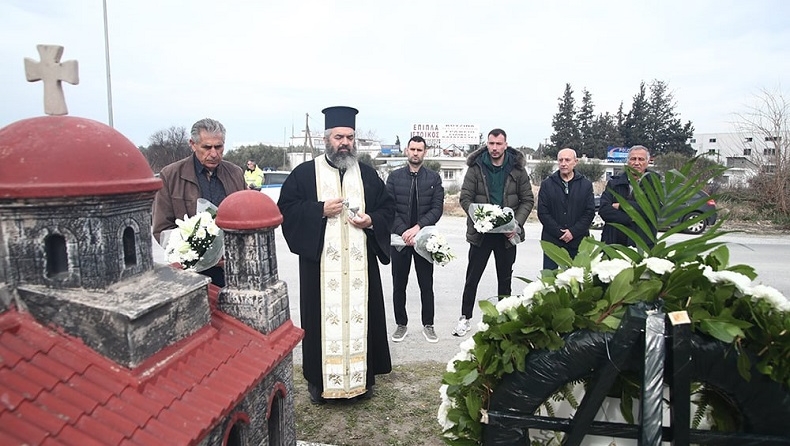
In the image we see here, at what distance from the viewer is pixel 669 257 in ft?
6.89

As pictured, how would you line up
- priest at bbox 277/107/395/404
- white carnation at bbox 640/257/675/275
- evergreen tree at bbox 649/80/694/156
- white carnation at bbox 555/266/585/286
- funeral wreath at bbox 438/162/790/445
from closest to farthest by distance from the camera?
funeral wreath at bbox 438/162/790/445 < white carnation at bbox 640/257/675/275 < white carnation at bbox 555/266/585/286 < priest at bbox 277/107/395/404 < evergreen tree at bbox 649/80/694/156

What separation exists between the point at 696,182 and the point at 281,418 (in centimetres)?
243

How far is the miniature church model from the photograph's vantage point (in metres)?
1.63

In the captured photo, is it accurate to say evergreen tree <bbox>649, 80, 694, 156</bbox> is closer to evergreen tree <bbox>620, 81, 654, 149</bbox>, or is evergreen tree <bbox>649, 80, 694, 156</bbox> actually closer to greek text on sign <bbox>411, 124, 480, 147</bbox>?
evergreen tree <bbox>620, 81, 654, 149</bbox>

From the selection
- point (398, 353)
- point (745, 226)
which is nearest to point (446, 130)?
point (745, 226)

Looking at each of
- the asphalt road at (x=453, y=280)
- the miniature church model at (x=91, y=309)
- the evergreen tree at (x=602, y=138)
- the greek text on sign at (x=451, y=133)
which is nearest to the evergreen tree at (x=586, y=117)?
the evergreen tree at (x=602, y=138)

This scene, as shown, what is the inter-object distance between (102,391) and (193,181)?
7.69 feet

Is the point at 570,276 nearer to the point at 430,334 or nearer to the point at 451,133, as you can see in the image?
the point at 430,334

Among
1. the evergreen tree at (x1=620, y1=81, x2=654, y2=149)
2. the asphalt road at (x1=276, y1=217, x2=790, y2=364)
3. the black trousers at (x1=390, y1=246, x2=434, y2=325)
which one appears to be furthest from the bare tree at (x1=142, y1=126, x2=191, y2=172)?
the evergreen tree at (x1=620, y1=81, x2=654, y2=149)

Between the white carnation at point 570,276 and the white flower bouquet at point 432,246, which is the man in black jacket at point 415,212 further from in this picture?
the white carnation at point 570,276

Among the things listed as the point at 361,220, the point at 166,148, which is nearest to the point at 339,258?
the point at 361,220

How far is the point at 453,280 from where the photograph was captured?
8.38 meters

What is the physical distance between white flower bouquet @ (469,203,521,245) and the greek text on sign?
39949 mm

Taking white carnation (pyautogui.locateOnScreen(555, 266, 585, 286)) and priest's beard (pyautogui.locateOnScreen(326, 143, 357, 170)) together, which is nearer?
white carnation (pyautogui.locateOnScreen(555, 266, 585, 286))
